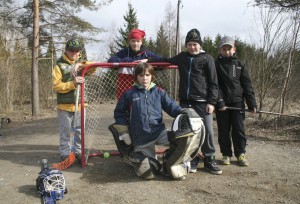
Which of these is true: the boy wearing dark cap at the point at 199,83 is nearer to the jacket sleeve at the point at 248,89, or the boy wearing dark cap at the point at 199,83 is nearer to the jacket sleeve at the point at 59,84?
the jacket sleeve at the point at 248,89

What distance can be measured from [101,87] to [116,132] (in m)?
1.41

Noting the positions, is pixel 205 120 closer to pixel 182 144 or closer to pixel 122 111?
pixel 182 144

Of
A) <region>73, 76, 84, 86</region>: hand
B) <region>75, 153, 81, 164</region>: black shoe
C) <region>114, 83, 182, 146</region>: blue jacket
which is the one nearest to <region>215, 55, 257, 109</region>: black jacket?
<region>114, 83, 182, 146</region>: blue jacket

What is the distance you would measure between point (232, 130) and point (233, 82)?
73 centimetres

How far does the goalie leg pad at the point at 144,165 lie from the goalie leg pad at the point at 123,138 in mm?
147

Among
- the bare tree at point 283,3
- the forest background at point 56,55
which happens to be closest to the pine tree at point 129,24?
the forest background at point 56,55

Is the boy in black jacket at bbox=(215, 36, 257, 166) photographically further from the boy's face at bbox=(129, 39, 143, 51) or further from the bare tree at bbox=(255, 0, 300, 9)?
the bare tree at bbox=(255, 0, 300, 9)

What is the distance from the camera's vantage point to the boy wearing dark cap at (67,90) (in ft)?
15.4

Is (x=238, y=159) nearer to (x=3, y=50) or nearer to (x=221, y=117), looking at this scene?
(x=221, y=117)

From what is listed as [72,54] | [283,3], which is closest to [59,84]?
[72,54]

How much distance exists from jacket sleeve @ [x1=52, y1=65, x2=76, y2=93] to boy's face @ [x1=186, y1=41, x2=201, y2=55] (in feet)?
5.59

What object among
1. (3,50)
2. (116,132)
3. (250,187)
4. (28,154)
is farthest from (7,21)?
(250,187)

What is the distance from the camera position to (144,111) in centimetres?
425

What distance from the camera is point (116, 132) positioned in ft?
14.3
